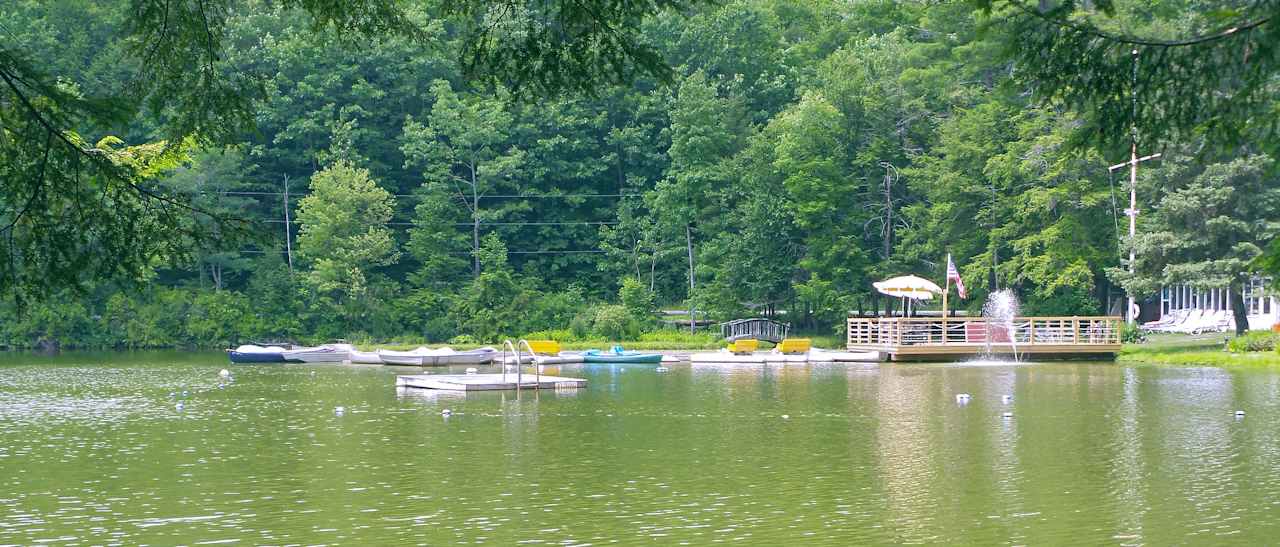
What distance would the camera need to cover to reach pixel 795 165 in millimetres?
55250

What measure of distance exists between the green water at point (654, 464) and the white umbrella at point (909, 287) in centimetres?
1308

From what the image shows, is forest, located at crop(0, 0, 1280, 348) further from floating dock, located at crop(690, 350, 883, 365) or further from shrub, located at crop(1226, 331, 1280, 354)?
floating dock, located at crop(690, 350, 883, 365)

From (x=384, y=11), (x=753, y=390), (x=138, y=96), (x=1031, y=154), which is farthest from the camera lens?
(x=1031, y=154)

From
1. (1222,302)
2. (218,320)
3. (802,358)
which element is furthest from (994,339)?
(218,320)

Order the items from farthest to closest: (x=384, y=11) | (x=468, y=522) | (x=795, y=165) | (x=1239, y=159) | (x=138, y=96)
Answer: (x=795, y=165) < (x=1239, y=159) < (x=468, y=522) < (x=384, y=11) < (x=138, y=96)

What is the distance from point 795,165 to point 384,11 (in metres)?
44.2

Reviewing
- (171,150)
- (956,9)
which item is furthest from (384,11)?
(956,9)

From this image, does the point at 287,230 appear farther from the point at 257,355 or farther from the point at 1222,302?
the point at 1222,302

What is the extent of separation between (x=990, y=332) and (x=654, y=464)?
2938 centimetres

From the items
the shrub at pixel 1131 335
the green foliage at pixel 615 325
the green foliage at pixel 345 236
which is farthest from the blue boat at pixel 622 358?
the shrub at pixel 1131 335

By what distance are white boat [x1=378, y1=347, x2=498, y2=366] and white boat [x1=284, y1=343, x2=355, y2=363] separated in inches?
147

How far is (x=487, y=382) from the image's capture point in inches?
1378

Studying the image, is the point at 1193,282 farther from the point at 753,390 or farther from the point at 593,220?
the point at 593,220

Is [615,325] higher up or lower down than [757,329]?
higher up
